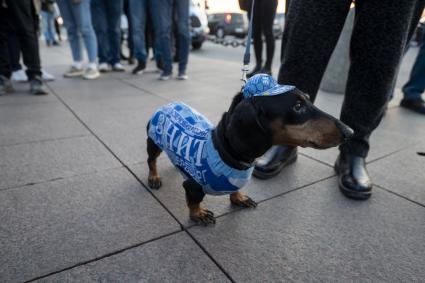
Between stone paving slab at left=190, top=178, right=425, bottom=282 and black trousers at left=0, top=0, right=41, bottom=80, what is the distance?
11.5 ft

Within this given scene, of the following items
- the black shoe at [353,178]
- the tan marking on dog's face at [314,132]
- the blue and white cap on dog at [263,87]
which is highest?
the blue and white cap on dog at [263,87]

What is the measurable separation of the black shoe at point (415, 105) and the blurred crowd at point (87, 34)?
3220mm

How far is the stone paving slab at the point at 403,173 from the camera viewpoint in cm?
205

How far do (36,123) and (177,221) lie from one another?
2.18 meters

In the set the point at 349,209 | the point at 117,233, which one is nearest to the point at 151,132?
the point at 117,233

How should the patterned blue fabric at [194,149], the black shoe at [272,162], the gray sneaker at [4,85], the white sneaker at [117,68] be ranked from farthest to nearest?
the white sneaker at [117,68]
the gray sneaker at [4,85]
the black shoe at [272,162]
the patterned blue fabric at [194,149]

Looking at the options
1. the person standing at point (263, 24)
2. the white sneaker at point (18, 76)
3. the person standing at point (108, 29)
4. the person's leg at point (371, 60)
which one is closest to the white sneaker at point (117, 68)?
the person standing at point (108, 29)

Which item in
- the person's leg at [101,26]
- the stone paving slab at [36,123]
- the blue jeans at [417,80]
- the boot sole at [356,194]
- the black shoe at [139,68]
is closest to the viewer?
the boot sole at [356,194]

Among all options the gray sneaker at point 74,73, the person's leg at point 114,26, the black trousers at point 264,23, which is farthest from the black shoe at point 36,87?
the black trousers at point 264,23

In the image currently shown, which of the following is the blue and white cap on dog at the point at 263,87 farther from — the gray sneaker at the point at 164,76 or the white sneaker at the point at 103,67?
the white sneaker at the point at 103,67

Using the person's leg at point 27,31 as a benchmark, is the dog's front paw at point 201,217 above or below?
below

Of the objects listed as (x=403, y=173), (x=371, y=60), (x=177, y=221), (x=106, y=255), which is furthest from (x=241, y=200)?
(x=403, y=173)

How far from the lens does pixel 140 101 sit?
4.11m

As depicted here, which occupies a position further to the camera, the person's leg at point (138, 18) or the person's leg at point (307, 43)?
the person's leg at point (138, 18)
